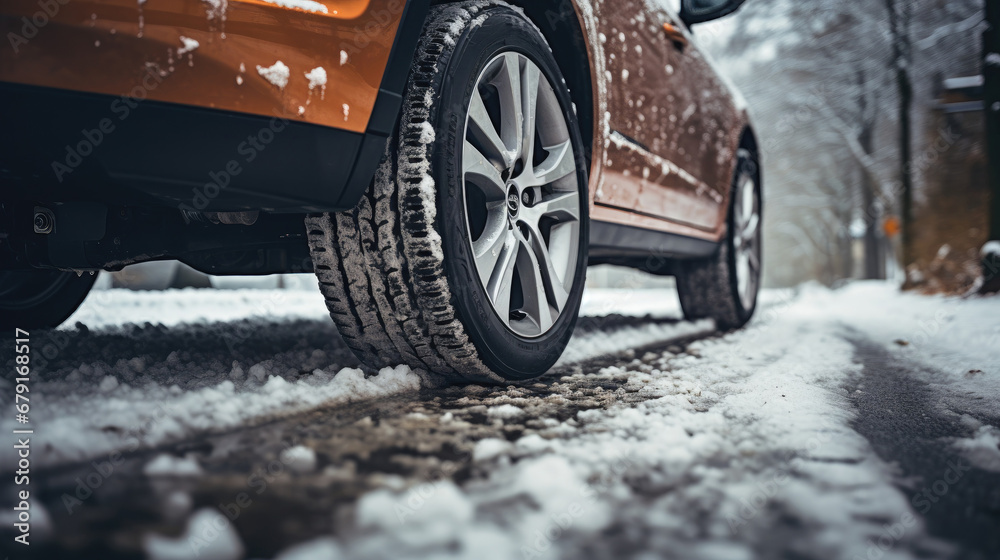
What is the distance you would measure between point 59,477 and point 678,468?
102cm

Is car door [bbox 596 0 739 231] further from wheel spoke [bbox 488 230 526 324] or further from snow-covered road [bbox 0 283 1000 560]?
snow-covered road [bbox 0 283 1000 560]

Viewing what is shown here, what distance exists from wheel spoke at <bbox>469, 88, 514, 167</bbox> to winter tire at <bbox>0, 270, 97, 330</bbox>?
1801mm

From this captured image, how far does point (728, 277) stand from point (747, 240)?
55 centimetres

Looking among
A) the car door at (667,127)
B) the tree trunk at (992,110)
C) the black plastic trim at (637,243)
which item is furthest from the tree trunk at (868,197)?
the black plastic trim at (637,243)

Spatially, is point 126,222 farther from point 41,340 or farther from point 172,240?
point 41,340

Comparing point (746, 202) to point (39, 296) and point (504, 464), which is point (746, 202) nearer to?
point (504, 464)

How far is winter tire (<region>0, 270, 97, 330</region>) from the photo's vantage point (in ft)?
7.95

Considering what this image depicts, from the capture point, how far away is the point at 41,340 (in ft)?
7.54

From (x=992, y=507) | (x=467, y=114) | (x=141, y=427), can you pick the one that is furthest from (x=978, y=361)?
(x=141, y=427)

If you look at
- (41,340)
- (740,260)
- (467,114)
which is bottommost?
(41,340)

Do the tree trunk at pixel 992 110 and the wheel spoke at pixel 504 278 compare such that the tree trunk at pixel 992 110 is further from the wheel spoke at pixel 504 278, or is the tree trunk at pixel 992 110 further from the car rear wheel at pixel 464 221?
the wheel spoke at pixel 504 278

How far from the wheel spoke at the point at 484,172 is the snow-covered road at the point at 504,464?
56cm

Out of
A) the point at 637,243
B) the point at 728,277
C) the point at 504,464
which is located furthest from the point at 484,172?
the point at 728,277

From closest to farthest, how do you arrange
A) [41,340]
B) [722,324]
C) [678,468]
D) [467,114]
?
1. [678,468]
2. [467,114]
3. [41,340]
4. [722,324]
